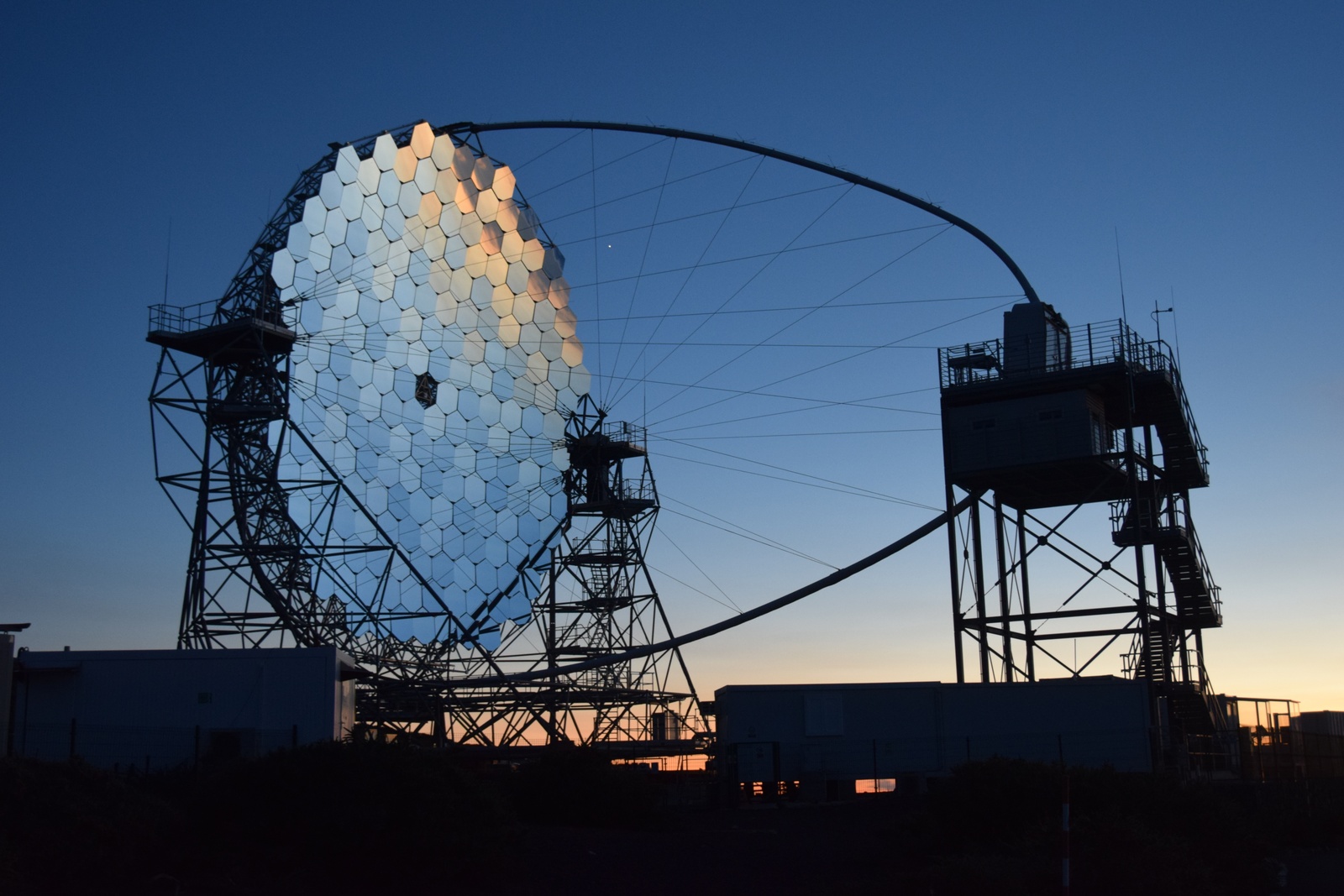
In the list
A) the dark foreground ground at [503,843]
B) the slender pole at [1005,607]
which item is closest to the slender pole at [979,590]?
the slender pole at [1005,607]

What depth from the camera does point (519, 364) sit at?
47.2m

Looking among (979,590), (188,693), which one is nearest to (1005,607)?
(979,590)

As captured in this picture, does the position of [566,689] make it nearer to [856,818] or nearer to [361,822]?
[856,818]

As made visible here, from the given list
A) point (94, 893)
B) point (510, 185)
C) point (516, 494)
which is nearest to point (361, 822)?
point (94, 893)

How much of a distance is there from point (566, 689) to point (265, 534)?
12487 millimetres

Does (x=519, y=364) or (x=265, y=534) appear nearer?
(x=265, y=534)

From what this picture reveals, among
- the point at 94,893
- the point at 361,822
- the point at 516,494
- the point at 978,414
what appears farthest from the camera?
the point at 516,494

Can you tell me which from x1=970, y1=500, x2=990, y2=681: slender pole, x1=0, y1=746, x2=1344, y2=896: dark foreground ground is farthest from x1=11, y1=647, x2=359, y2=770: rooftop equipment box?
x1=970, y1=500, x2=990, y2=681: slender pole

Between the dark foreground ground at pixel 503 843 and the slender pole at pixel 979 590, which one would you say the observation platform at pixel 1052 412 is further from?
the dark foreground ground at pixel 503 843

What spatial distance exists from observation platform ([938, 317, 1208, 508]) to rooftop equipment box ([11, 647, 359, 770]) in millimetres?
20913

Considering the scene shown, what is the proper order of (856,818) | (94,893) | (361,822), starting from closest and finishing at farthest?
(94,893), (361,822), (856,818)

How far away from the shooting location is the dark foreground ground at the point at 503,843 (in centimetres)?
1759

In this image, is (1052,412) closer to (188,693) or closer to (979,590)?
(979,590)

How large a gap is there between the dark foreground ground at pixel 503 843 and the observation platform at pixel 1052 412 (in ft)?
54.9
